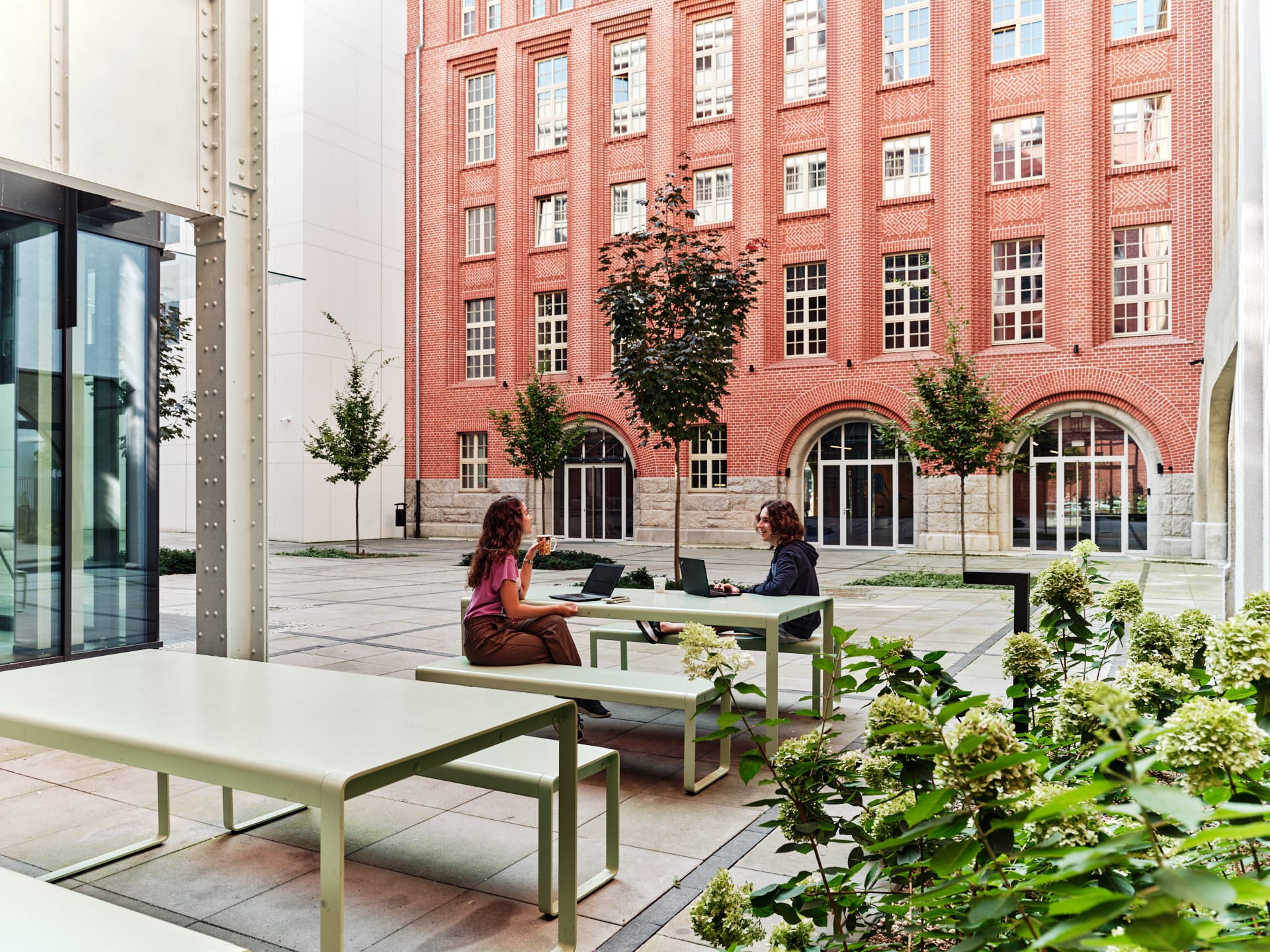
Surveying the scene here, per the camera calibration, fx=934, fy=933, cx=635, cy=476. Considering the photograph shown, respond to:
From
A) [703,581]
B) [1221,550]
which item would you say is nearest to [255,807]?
[703,581]

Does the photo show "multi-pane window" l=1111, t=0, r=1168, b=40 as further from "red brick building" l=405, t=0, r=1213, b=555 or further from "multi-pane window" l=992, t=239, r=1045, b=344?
"multi-pane window" l=992, t=239, r=1045, b=344

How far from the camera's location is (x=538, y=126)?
2920 centimetres

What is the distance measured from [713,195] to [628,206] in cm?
273

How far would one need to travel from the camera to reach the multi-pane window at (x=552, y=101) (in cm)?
2873

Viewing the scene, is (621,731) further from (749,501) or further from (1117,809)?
(749,501)

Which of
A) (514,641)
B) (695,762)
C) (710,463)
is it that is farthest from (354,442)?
(695,762)

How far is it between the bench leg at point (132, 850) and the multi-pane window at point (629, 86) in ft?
85.3

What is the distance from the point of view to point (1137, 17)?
21.9m

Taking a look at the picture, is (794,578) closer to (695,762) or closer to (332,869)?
(695,762)

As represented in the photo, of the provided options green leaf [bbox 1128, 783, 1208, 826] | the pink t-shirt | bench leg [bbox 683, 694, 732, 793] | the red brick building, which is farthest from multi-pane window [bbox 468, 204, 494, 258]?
green leaf [bbox 1128, 783, 1208, 826]

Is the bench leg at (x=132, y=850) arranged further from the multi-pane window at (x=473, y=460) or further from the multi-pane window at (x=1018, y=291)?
the multi-pane window at (x=473, y=460)

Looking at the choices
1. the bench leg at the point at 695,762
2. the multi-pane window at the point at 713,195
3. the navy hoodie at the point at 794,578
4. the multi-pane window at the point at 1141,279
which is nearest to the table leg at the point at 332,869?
the bench leg at the point at 695,762

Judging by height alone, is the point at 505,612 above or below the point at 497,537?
below

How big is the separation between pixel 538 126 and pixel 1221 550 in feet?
72.1
